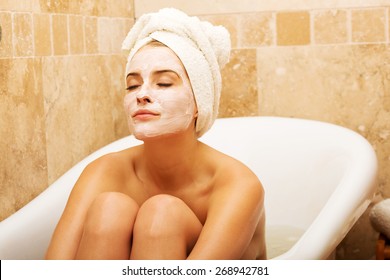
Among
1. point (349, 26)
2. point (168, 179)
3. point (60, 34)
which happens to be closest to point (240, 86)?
point (349, 26)

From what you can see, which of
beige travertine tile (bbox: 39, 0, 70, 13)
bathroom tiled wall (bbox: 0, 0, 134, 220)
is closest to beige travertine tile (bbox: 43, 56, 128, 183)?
bathroom tiled wall (bbox: 0, 0, 134, 220)

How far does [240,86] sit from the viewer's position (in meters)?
2.57

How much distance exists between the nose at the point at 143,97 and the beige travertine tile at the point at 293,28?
1.25 m

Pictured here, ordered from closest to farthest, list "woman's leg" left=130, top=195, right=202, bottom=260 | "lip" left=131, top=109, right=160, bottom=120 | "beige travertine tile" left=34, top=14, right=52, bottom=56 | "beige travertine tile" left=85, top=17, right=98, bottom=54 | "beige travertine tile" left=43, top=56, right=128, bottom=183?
"woman's leg" left=130, top=195, right=202, bottom=260
"lip" left=131, top=109, right=160, bottom=120
"beige travertine tile" left=34, top=14, right=52, bottom=56
"beige travertine tile" left=43, top=56, right=128, bottom=183
"beige travertine tile" left=85, top=17, right=98, bottom=54

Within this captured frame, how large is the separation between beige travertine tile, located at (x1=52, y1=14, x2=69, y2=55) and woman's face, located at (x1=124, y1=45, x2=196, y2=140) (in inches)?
27.2

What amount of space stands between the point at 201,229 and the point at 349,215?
425mm

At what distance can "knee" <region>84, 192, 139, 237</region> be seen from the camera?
4.22ft

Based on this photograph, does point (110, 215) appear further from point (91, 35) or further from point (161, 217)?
point (91, 35)

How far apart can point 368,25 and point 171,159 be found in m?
1.26

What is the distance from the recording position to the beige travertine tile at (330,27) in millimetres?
2426

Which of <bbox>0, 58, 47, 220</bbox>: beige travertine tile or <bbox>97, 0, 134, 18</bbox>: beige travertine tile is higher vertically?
<bbox>97, 0, 134, 18</bbox>: beige travertine tile

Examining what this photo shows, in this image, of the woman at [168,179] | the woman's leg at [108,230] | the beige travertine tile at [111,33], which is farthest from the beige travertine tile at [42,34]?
the woman's leg at [108,230]

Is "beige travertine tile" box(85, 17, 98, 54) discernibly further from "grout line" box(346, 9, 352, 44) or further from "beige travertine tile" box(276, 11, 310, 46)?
"grout line" box(346, 9, 352, 44)
